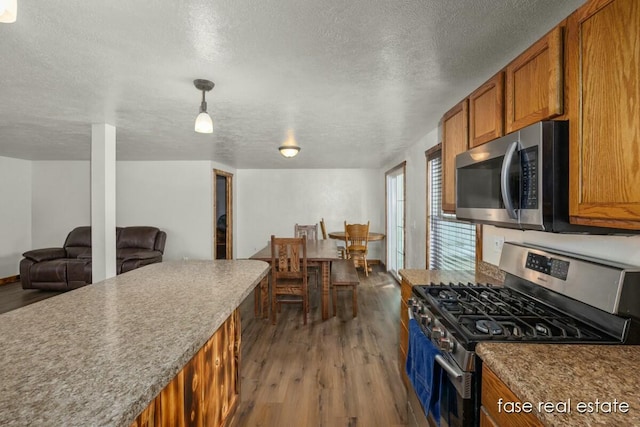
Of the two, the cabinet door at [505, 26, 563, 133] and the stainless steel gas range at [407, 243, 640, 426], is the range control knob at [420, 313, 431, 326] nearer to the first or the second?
the stainless steel gas range at [407, 243, 640, 426]

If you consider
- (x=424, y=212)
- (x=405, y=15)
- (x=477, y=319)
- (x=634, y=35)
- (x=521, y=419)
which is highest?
(x=405, y=15)

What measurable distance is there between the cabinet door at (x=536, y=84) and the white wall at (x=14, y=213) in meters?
7.66

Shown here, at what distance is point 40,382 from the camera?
815 millimetres

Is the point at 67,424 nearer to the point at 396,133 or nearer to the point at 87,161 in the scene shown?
the point at 396,133

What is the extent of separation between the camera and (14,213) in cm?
607

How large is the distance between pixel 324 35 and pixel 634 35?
115 cm

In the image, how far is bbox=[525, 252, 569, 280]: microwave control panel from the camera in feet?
4.83

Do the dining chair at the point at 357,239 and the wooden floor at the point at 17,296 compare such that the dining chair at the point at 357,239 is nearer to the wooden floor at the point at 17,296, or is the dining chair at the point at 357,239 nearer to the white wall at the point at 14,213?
the wooden floor at the point at 17,296

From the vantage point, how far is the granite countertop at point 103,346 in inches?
28.5

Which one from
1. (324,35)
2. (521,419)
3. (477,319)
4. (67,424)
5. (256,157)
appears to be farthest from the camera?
(256,157)

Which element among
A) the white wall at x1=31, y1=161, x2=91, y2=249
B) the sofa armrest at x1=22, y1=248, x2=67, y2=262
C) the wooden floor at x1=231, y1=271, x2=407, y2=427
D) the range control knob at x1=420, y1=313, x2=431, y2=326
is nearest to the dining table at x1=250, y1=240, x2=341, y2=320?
the wooden floor at x1=231, y1=271, x2=407, y2=427

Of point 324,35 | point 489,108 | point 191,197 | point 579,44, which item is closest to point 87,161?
point 191,197

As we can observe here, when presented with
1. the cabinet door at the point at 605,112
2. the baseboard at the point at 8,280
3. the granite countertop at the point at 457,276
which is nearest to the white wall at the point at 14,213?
the baseboard at the point at 8,280

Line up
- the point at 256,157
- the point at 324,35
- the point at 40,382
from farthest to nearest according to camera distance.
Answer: the point at 256,157 → the point at 324,35 → the point at 40,382
